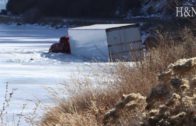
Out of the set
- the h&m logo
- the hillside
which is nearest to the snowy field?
the h&m logo

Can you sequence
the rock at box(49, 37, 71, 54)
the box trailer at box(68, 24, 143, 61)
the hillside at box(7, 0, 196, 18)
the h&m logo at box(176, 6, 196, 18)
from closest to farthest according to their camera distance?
1. the h&m logo at box(176, 6, 196, 18)
2. the box trailer at box(68, 24, 143, 61)
3. the rock at box(49, 37, 71, 54)
4. the hillside at box(7, 0, 196, 18)

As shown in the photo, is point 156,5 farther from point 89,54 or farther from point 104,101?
point 104,101

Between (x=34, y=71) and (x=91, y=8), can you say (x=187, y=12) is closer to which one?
(x=34, y=71)

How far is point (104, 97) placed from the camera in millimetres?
8172

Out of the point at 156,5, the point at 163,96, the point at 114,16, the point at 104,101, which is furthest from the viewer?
the point at 114,16

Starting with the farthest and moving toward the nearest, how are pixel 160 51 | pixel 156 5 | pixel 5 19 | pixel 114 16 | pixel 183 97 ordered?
pixel 5 19
pixel 114 16
pixel 156 5
pixel 160 51
pixel 183 97

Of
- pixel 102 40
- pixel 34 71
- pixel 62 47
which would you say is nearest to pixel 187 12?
pixel 34 71

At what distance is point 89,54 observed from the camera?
28.0 meters

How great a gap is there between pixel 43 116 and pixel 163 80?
8.87 feet

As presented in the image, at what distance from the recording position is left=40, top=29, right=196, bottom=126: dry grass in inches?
271

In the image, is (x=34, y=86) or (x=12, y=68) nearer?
(x=34, y=86)

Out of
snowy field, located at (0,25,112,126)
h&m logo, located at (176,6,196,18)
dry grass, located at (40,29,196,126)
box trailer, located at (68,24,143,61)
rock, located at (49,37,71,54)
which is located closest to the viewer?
dry grass, located at (40,29,196,126)

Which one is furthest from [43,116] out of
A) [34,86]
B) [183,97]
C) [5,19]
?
[5,19]

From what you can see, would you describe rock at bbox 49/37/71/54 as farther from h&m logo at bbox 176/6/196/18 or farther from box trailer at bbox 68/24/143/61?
h&m logo at bbox 176/6/196/18
